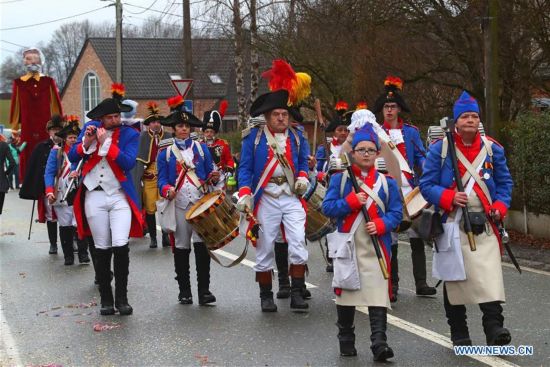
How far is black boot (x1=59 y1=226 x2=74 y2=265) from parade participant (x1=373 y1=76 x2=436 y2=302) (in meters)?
4.86

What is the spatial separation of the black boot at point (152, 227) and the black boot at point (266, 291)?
559cm

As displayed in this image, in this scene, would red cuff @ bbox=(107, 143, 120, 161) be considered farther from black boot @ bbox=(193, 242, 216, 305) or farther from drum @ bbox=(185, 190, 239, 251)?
black boot @ bbox=(193, 242, 216, 305)

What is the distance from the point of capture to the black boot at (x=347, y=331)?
730 centimetres

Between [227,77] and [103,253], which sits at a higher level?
[227,77]

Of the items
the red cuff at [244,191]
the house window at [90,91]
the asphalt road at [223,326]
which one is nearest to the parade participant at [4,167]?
the asphalt road at [223,326]

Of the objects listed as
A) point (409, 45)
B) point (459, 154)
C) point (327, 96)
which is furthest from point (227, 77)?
point (459, 154)

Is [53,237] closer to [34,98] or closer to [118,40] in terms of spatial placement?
[34,98]

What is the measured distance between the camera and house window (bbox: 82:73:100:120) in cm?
6394

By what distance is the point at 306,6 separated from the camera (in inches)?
858

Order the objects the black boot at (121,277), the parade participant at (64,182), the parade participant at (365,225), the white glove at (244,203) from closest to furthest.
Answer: the parade participant at (365,225) < the white glove at (244,203) < the black boot at (121,277) < the parade participant at (64,182)

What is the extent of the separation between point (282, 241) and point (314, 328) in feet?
4.32

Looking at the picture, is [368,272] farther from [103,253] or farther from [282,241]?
[103,253]

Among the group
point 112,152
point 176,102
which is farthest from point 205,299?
point 176,102

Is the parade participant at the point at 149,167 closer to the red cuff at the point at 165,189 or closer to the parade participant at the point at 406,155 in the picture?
the red cuff at the point at 165,189
